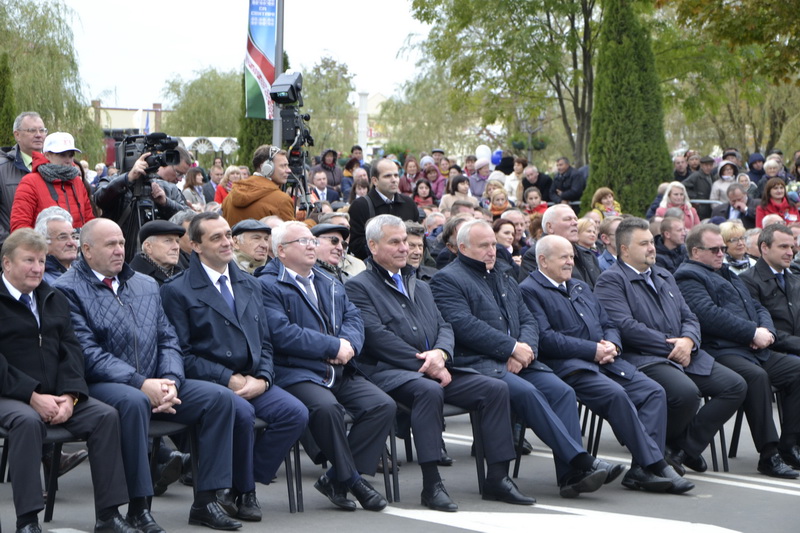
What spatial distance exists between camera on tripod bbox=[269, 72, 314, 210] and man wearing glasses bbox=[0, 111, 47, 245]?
2691mm

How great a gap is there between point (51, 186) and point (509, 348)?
154 inches

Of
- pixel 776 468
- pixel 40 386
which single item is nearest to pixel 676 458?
pixel 776 468

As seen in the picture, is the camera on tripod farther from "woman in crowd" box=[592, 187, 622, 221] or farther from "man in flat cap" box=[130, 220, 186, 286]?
"woman in crowd" box=[592, 187, 622, 221]

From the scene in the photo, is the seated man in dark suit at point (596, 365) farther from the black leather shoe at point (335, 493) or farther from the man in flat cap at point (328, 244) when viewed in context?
the black leather shoe at point (335, 493)

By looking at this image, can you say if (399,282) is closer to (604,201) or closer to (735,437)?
(735,437)

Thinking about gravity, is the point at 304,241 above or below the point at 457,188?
below

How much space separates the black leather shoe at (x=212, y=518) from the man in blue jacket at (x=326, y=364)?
811 millimetres

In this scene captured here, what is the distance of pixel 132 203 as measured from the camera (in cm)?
951

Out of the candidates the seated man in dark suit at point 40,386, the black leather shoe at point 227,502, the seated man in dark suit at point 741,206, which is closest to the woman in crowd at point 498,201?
the seated man in dark suit at point 741,206

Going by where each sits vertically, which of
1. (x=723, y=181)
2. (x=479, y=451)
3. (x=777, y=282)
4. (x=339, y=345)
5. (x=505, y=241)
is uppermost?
(x=723, y=181)

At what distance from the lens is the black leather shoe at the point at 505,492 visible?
24.3 feet

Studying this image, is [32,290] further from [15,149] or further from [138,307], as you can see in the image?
[15,149]

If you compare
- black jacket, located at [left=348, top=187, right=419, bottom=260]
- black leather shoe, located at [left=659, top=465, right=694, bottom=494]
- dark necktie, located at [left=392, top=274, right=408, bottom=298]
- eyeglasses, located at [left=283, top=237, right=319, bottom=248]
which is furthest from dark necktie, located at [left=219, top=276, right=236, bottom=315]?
black jacket, located at [left=348, top=187, right=419, bottom=260]

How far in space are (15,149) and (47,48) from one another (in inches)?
1126
